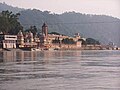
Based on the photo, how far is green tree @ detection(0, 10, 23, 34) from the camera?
10031cm

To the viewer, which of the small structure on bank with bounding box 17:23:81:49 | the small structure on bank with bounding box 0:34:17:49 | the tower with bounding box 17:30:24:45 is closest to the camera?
the small structure on bank with bounding box 0:34:17:49

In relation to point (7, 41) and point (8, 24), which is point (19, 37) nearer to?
point (7, 41)

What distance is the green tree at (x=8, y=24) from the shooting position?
100 m

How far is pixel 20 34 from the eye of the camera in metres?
107

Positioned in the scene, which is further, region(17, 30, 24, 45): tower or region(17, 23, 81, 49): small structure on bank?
region(17, 23, 81, 49): small structure on bank

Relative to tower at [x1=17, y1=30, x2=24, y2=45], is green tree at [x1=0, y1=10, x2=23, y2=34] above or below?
above

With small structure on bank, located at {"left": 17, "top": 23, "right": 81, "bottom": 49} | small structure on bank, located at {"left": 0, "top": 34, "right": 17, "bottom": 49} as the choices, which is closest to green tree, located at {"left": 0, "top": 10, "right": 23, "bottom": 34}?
small structure on bank, located at {"left": 0, "top": 34, "right": 17, "bottom": 49}

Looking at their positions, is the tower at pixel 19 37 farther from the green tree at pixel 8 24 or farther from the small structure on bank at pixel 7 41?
the green tree at pixel 8 24

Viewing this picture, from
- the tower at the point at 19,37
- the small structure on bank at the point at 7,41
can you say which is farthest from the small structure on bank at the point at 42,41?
the small structure on bank at the point at 7,41

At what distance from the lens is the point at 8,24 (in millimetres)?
101000

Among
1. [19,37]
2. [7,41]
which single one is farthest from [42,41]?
[7,41]

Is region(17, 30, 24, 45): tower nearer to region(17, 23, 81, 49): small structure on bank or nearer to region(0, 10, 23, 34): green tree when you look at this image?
region(17, 23, 81, 49): small structure on bank

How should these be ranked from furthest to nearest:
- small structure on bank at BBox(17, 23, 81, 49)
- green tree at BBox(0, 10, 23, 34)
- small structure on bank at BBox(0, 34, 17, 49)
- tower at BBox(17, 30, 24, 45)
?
small structure on bank at BBox(17, 23, 81, 49)
tower at BBox(17, 30, 24, 45)
green tree at BBox(0, 10, 23, 34)
small structure on bank at BBox(0, 34, 17, 49)

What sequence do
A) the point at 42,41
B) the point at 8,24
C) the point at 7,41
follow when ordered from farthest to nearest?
1. the point at 42,41
2. the point at 8,24
3. the point at 7,41
